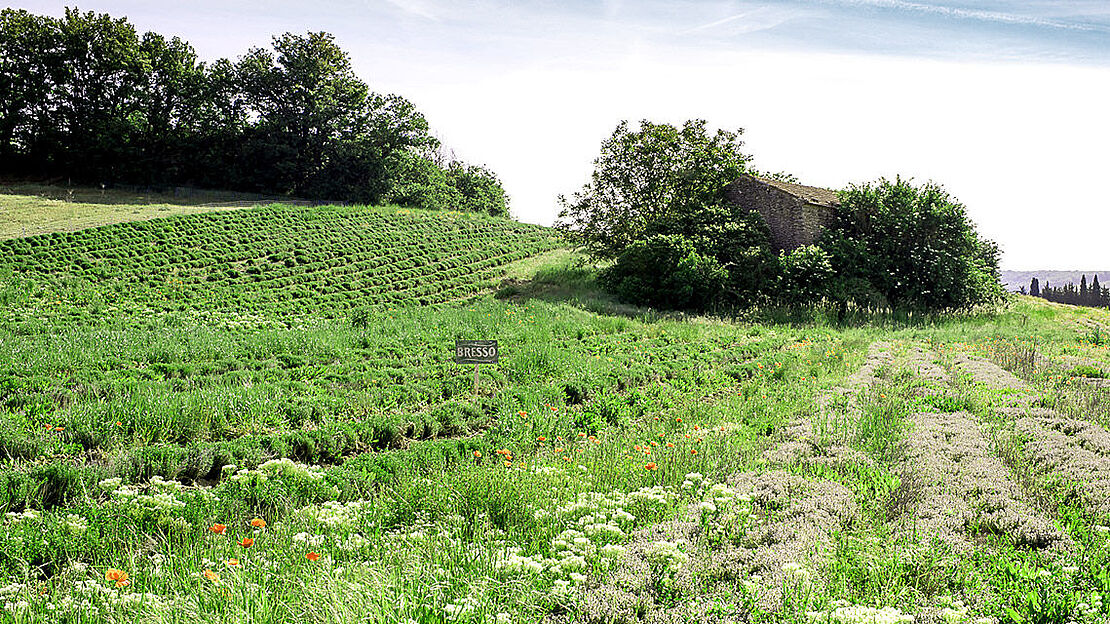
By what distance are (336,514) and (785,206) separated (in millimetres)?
24326

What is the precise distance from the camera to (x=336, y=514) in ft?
16.5

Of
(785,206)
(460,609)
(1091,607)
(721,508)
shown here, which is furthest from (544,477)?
(785,206)

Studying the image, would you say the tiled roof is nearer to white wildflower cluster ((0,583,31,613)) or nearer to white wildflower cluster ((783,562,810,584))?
white wildflower cluster ((783,562,810,584))

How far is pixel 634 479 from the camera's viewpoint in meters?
5.93

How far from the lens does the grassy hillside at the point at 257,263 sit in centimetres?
2027

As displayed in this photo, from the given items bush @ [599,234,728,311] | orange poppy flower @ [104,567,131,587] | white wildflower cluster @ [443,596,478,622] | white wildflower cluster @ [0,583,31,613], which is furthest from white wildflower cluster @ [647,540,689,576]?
bush @ [599,234,728,311]

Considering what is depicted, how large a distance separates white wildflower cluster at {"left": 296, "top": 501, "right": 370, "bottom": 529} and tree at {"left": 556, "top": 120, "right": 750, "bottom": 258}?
21816 mm

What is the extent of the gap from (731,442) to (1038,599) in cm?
350

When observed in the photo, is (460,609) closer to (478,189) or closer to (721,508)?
(721,508)

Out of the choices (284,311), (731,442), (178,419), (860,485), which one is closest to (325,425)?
(178,419)

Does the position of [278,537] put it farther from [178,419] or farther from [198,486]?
[178,419]

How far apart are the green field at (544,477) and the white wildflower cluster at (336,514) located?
61 millimetres

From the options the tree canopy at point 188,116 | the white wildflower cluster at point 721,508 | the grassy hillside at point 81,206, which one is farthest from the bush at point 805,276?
the tree canopy at point 188,116

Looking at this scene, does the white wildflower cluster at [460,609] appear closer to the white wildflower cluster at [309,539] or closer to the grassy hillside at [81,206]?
the white wildflower cluster at [309,539]
